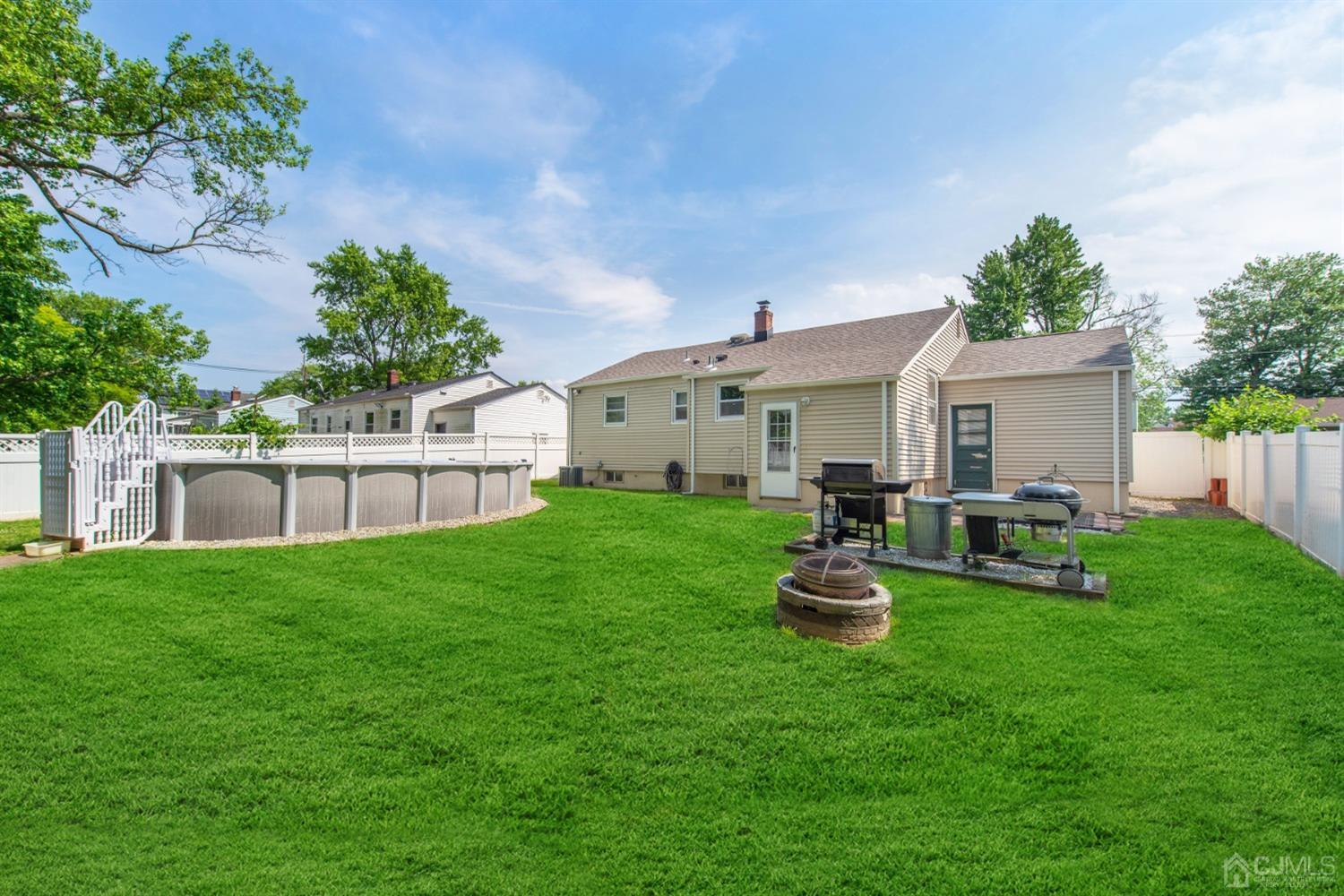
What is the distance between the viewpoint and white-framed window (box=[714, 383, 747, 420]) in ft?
47.2

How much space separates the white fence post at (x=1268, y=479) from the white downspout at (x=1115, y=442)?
2102 millimetres

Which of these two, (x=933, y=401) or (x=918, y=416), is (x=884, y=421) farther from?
(x=933, y=401)

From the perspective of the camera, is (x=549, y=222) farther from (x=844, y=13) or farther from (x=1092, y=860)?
(x=1092, y=860)

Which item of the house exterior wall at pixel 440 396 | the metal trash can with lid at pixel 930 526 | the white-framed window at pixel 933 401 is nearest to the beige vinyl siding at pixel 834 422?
the white-framed window at pixel 933 401

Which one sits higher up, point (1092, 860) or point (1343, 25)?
point (1343, 25)

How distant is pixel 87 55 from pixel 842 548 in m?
18.0

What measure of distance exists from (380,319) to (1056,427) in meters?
36.8

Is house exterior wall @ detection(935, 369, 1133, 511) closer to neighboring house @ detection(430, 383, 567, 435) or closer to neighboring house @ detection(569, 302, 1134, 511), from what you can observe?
neighboring house @ detection(569, 302, 1134, 511)

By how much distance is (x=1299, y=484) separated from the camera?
6875 mm

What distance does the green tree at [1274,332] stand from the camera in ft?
92.6

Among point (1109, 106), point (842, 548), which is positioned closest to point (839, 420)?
point (842, 548)

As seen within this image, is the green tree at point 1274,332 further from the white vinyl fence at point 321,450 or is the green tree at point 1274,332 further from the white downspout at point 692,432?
the white vinyl fence at point 321,450

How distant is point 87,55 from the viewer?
11602 mm

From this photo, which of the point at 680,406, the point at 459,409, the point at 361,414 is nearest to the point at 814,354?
the point at 680,406
